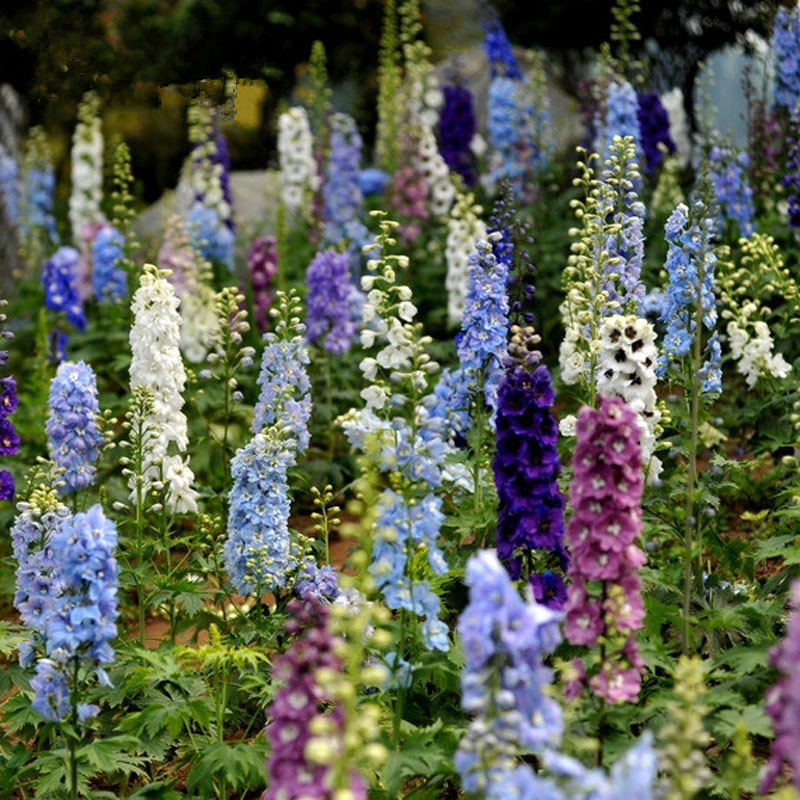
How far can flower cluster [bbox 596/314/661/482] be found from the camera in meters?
5.02

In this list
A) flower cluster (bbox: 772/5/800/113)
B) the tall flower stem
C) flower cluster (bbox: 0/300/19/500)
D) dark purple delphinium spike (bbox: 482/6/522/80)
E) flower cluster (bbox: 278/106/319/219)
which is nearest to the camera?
the tall flower stem

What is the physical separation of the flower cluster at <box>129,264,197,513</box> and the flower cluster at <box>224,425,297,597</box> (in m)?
0.71

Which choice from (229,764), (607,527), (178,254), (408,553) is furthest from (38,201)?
(607,527)

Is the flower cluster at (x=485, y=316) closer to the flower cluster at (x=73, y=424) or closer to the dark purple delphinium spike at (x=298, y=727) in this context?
the flower cluster at (x=73, y=424)

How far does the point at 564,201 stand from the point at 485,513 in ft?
20.0

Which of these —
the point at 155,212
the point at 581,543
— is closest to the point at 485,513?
the point at 581,543

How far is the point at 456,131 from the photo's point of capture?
11570 mm

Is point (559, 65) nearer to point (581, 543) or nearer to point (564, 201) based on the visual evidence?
point (564, 201)

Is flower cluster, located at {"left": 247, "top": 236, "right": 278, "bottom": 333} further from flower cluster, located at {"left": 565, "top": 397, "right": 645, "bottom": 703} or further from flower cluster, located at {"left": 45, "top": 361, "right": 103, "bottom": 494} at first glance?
flower cluster, located at {"left": 565, "top": 397, "right": 645, "bottom": 703}

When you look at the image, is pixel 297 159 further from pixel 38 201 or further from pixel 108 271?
pixel 38 201

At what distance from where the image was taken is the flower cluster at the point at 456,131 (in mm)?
11555

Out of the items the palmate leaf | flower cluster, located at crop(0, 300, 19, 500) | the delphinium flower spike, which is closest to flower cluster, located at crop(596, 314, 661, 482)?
the palmate leaf

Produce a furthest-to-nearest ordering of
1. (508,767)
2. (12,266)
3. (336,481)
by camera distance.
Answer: (12,266)
(336,481)
(508,767)

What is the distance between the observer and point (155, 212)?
49.5 ft
